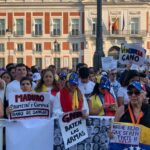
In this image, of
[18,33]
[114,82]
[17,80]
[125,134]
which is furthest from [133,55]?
[18,33]

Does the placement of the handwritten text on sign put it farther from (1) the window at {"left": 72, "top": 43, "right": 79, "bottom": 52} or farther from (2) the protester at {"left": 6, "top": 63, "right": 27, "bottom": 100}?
(1) the window at {"left": 72, "top": 43, "right": 79, "bottom": 52}

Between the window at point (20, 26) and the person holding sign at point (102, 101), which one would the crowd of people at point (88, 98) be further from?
the window at point (20, 26)

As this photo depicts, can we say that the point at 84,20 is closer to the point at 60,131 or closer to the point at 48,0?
the point at 48,0

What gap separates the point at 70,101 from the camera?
748cm

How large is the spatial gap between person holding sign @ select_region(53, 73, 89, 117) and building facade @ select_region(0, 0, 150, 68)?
164 ft

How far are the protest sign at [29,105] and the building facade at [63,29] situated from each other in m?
50.0

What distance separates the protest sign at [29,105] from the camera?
7.43 metres

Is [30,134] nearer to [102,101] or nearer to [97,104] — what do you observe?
[97,104]

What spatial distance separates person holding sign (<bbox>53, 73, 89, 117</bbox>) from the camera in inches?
295

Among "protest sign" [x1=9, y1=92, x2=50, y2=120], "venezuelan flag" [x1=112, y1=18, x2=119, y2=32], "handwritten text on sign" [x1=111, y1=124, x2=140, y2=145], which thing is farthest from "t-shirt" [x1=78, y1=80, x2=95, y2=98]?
"venezuelan flag" [x1=112, y1=18, x2=119, y2=32]

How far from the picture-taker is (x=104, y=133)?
762cm

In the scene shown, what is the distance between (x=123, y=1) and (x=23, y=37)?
1039 cm

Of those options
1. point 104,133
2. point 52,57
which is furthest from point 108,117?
point 52,57

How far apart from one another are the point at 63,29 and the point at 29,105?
172 feet
